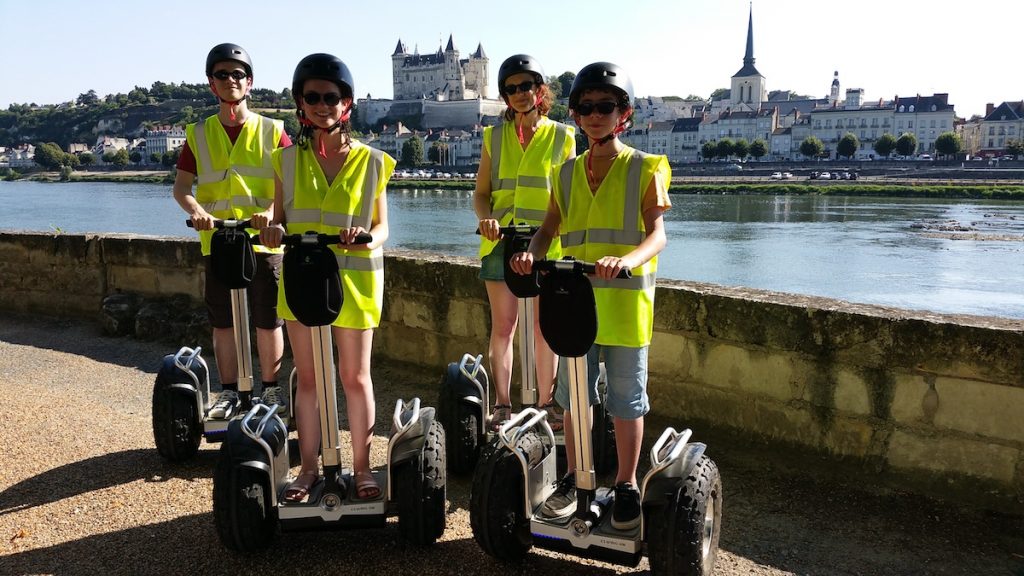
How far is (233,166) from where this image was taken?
13.3ft

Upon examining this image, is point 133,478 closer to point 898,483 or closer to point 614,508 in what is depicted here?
point 614,508

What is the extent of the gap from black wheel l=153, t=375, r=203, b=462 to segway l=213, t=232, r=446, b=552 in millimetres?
871

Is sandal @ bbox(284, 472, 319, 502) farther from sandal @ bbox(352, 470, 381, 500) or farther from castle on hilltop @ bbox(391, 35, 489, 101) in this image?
castle on hilltop @ bbox(391, 35, 489, 101)

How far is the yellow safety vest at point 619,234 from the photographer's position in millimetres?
2799

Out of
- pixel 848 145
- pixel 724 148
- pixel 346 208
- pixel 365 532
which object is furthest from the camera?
pixel 724 148

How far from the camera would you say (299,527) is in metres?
3.00

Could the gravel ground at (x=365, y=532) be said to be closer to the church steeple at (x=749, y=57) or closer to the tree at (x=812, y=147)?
the tree at (x=812, y=147)

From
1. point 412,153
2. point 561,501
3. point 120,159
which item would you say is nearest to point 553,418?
point 561,501

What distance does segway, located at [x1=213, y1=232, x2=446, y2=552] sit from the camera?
9.49ft

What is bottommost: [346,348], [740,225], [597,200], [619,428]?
[740,225]

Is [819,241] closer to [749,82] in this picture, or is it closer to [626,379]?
[626,379]

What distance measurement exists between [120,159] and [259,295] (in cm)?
13797

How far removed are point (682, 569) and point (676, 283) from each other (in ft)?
6.29

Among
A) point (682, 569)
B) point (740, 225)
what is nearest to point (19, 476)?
point (682, 569)
